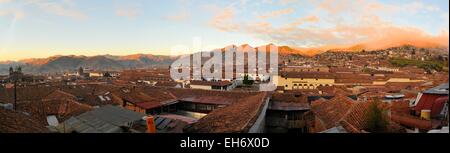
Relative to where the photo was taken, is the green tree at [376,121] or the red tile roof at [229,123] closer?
the red tile roof at [229,123]

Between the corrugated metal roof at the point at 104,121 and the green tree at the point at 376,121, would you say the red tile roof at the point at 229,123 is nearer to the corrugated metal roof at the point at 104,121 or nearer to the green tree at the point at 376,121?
the corrugated metal roof at the point at 104,121

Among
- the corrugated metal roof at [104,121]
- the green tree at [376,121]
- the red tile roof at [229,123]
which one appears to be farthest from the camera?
the corrugated metal roof at [104,121]

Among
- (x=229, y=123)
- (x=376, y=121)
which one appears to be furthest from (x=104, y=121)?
(x=376, y=121)

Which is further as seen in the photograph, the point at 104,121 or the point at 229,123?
the point at 104,121

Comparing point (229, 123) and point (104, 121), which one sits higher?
point (229, 123)

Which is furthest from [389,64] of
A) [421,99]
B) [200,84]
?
[421,99]

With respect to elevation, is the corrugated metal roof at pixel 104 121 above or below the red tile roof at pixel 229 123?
below

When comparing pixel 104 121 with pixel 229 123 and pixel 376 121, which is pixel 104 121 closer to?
pixel 229 123

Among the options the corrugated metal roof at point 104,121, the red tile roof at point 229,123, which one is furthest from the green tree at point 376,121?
the corrugated metal roof at point 104,121

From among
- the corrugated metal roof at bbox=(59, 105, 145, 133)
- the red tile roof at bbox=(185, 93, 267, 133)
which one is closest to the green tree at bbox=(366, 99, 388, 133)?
the red tile roof at bbox=(185, 93, 267, 133)

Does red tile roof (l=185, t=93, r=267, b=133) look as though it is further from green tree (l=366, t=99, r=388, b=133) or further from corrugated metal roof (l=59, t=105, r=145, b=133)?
green tree (l=366, t=99, r=388, b=133)
